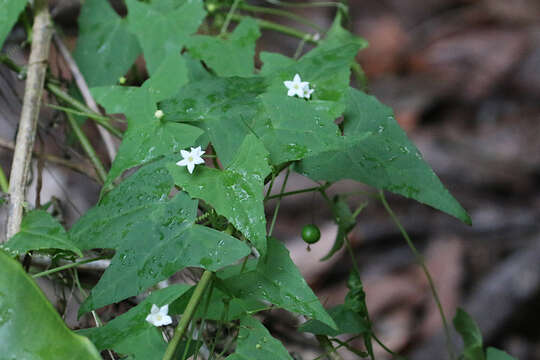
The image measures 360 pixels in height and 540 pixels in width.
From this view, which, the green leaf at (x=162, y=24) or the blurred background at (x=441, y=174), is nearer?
the green leaf at (x=162, y=24)

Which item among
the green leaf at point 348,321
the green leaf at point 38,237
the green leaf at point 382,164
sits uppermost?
the green leaf at point 38,237

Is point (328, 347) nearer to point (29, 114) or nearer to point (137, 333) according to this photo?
point (137, 333)

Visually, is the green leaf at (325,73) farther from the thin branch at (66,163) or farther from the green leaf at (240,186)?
the thin branch at (66,163)

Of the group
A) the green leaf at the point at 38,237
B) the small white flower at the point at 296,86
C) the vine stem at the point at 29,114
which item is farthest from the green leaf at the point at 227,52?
the green leaf at the point at 38,237

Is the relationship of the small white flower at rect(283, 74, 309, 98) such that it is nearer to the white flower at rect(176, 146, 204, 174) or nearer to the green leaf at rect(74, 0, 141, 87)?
the white flower at rect(176, 146, 204, 174)

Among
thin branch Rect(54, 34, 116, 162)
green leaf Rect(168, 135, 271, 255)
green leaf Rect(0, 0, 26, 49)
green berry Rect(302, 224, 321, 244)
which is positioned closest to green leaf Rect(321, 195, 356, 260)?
green berry Rect(302, 224, 321, 244)

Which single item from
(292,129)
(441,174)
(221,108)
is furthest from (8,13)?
(441,174)
